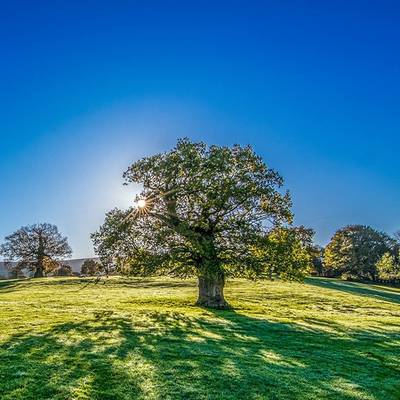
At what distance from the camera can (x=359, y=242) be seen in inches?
4023

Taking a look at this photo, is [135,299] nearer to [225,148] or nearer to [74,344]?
[225,148]

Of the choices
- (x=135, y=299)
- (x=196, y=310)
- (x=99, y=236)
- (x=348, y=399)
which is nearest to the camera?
(x=348, y=399)

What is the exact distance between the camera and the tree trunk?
1168 inches

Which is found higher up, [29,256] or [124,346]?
[29,256]

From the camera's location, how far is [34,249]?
84312mm

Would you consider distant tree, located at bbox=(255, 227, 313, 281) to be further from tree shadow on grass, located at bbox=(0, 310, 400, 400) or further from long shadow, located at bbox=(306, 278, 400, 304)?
long shadow, located at bbox=(306, 278, 400, 304)

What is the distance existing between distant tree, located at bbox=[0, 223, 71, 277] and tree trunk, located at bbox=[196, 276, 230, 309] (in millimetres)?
62357

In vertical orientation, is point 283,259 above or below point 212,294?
above

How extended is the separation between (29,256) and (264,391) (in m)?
84.1

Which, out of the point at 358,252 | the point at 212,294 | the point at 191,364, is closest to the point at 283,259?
the point at 212,294

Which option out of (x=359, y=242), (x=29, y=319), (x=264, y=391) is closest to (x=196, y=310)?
(x=29, y=319)

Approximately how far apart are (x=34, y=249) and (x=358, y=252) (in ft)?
260

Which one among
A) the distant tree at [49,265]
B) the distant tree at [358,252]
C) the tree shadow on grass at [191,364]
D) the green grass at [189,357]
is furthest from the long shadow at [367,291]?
the distant tree at [49,265]

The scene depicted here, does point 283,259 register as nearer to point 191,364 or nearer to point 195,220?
point 195,220
